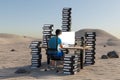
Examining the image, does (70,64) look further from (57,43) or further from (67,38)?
(67,38)

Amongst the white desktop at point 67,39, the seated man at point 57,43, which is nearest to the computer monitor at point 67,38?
the white desktop at point 67,39

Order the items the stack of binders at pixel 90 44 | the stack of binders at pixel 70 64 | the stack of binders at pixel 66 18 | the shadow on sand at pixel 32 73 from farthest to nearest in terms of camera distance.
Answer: the stack of binders at pixel 66 18 < the stack of binders at pixel 90 44 < the stack of binders at pixel 70 64 < the shadow on sand at pixel 32 73

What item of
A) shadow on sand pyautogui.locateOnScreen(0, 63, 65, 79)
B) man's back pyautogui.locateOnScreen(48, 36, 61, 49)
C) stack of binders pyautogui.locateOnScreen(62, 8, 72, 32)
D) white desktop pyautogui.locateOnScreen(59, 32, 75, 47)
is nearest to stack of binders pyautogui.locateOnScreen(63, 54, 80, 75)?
shadow on sand pyautogui.locateOnScreen(0, 63, 65, 79)

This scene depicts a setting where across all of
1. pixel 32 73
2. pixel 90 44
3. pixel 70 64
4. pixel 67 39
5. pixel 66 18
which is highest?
pixel 66 18

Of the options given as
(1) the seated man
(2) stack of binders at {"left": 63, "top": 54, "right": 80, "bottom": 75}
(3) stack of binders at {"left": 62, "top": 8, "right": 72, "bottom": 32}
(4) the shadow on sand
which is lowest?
(4) the shadow on sand

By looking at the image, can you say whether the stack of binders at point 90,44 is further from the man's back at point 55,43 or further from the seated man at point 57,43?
the man's back at point 55,43

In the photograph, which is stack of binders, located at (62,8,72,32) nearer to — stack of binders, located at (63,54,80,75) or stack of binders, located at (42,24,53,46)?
stack of binders, located at (42,24,53,46)

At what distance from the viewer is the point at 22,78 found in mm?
14922

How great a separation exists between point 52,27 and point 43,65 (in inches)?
79.6

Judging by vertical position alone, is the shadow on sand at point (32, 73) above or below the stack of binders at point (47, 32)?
below

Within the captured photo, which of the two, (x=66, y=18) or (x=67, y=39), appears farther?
(x=66, y=18)

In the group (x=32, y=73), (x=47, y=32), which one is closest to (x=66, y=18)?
(x=47, y=32)

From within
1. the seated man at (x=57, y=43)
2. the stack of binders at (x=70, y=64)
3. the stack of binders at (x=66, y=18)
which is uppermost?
the stack of binders at (x=66, y=18)

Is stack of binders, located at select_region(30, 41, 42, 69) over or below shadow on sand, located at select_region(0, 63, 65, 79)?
over
